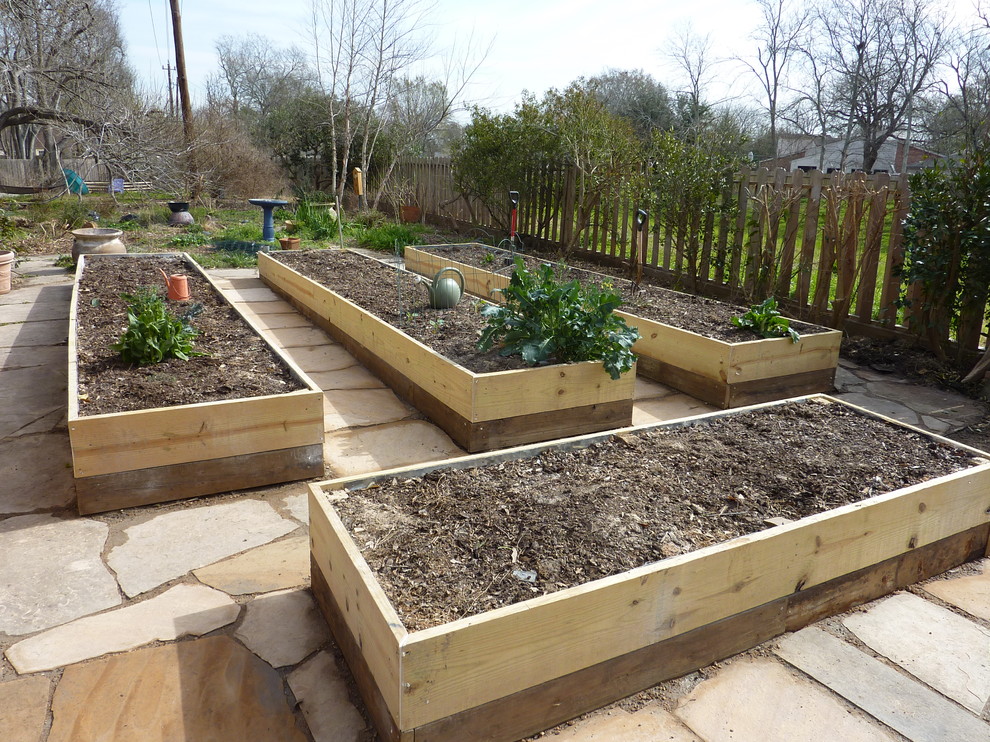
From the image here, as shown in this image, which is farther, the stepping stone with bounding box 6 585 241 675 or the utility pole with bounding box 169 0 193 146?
the utility pole with bounding box 169 0 193 146

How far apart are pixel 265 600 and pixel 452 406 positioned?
1508 millimetres

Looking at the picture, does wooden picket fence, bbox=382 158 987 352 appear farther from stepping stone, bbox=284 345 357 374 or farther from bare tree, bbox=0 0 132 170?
bare tree, bbox=0 0 132 170

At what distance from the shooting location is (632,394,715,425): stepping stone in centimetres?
402

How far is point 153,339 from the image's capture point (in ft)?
11.7

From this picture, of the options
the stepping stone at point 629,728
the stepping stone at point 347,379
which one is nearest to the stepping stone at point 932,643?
the stepping stone at point 629,728

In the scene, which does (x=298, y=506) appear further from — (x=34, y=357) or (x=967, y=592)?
(x=34, y=357)

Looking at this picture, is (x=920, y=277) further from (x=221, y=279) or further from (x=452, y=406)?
(x=221, y=279)

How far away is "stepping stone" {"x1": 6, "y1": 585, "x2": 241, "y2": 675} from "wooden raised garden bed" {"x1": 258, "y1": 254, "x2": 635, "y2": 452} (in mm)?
1478

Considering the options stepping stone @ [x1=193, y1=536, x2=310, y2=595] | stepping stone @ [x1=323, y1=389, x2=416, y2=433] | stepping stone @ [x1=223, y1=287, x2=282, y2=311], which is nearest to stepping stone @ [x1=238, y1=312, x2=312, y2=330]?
stepping stone @ [x1=223, y1=287, x2=282, y2=311]

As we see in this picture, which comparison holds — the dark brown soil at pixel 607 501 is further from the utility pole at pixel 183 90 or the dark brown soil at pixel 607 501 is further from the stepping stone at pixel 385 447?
the utility pole at pixel 183 90

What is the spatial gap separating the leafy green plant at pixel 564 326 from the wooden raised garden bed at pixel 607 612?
124 centimetres

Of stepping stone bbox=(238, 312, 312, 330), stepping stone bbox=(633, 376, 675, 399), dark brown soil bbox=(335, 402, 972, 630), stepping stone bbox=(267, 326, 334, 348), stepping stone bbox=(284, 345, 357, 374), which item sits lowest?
stepping stone bbox=(633, 376, 675, 399)

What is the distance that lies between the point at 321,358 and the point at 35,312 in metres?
3.04

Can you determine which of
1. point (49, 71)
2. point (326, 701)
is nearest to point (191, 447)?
point (326, 701)
